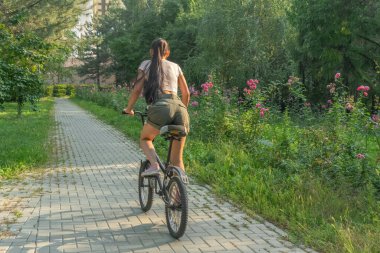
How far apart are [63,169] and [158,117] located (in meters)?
4.68

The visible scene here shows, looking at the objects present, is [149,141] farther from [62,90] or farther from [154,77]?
[62,90]

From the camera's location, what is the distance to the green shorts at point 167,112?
4.83 m

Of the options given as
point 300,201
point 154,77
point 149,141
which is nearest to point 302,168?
point 300,201

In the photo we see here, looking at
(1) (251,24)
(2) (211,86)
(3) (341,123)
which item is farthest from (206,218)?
(1) (251,24)

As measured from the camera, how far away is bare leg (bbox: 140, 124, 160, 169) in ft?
16.6

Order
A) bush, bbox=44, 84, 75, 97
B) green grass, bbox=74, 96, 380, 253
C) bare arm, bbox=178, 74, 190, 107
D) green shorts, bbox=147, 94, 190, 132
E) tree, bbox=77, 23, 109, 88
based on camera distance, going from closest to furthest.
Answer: green grass, bbox=74, 96, 380, 253 → green shorts, bbox=147, 94, 190, 132 → bare arm, bbox=178, 74, 190, 107 → tree, bbox=77, 23, 109, 88 → bush, bbox=44, 84, 75, 97

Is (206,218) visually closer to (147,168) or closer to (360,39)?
(147,168)

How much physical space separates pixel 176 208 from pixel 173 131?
2.53 feet

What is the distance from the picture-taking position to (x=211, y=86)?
37.0 feet

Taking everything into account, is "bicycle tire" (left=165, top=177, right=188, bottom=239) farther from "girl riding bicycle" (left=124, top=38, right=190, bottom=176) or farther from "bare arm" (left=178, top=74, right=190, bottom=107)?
"bare arm" (left=178, top=74, right=190, bottom=107)

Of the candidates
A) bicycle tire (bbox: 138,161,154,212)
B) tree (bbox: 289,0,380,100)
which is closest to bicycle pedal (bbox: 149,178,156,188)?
bicycle tire (bbox: 138,161,154,212)

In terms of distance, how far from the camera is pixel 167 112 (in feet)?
15.8

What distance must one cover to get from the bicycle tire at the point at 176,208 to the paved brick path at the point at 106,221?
112 mm

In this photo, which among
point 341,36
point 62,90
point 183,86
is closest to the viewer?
point 183,86
